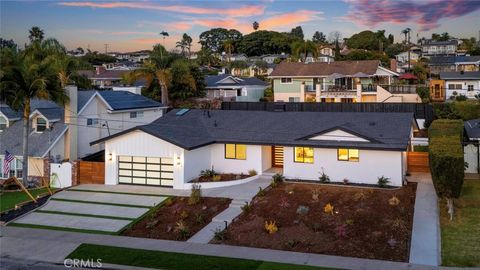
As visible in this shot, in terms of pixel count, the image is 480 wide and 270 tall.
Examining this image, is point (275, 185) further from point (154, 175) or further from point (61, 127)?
point (61, 127)

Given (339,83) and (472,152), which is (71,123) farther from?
(339,83)

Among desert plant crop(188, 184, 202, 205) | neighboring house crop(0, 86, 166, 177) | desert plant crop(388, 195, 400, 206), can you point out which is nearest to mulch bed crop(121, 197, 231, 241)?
desert plant crop(188, 184, 202, 205)

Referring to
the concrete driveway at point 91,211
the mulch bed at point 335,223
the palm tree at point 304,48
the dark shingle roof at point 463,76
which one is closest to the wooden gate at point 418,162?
the mulch bed at point 335,223

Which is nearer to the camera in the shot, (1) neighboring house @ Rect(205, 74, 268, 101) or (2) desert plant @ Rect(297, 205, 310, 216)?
(2) desert plant @ Rect(297, 205, 310, 216)

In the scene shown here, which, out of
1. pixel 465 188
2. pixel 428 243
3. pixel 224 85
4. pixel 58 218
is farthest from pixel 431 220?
pixel 224 85

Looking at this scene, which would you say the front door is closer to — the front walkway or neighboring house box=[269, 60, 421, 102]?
the front walkway

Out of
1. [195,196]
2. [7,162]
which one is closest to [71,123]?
[7,162]

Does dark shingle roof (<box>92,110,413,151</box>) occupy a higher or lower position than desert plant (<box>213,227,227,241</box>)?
higher
